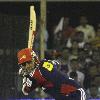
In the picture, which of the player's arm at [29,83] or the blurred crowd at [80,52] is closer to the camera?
the player's arm at [29,83]

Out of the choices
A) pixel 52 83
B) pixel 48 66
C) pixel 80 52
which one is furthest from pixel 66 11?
pixel 52 83

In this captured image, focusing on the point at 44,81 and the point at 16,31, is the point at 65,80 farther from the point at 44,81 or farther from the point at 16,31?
the point at 16,31

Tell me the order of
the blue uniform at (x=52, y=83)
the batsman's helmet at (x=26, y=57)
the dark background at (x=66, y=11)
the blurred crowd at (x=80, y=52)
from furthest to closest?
the dark background at (x=66, y=11) → the blurred crowd at (x=80, y=52) → the blue uniform at (x=52, y=83) → the batsman's helmet at (x=26, y=57)

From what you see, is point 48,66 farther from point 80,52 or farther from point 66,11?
point 66,11

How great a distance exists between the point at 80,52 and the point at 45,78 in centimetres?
512

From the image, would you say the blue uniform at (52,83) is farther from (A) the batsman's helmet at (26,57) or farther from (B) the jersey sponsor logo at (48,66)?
(A) the batsman's helmet at (26,57)

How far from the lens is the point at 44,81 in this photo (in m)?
8.27

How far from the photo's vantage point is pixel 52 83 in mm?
8305

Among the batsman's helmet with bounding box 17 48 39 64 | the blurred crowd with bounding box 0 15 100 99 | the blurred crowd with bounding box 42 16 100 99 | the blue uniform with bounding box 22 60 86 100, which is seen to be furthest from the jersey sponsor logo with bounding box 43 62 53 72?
the blurred crowd with bounding box 42 16 100 99

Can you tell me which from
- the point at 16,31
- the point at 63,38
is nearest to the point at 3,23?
the point at 16,31

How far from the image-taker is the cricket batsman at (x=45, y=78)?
8219mm

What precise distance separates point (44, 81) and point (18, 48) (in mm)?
2835

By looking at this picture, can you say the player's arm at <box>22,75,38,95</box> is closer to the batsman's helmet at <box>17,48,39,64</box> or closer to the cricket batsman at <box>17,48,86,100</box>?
the cricket batsman at <box>17,48,86,100</box>

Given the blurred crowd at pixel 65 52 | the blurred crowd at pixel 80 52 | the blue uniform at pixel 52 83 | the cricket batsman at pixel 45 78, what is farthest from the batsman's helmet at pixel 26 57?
the blurred crowd at pixel 80 52
